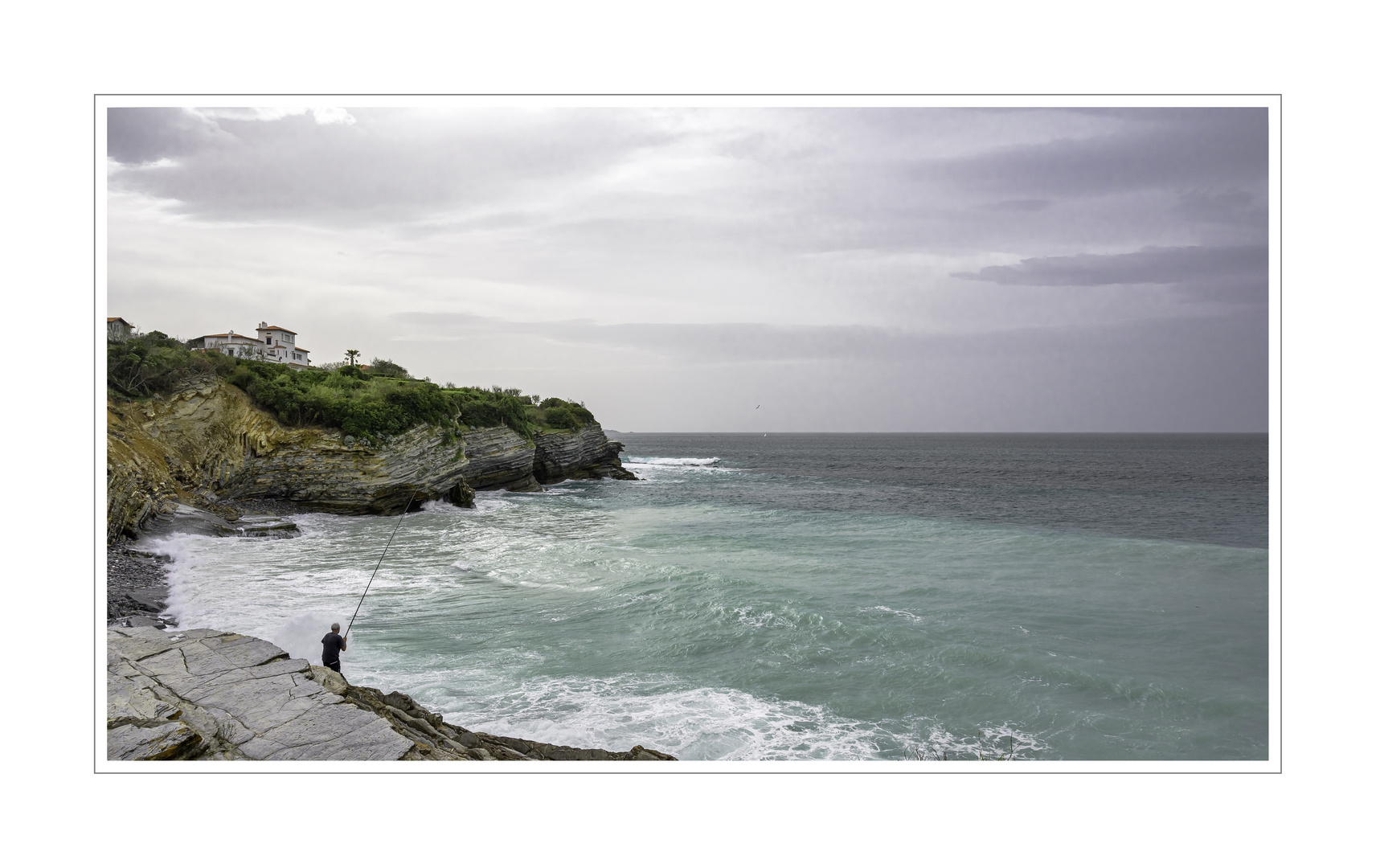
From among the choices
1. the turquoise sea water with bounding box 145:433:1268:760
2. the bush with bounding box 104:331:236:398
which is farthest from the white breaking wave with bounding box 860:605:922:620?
the bush with bounding box 104:331:236:398

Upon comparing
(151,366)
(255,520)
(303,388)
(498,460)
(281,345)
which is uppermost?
(281,345)

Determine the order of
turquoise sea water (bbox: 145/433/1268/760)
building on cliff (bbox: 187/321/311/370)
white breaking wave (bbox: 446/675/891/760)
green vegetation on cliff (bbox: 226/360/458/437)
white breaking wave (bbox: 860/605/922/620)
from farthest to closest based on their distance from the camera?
building on cliff (bbox: 187/321/311/370)
green vegetation on cliff (bbox: 226/360/458/437)
white breaking wave (bbox: 860/605/922/620)
turquoise sea water (bbox: 145/433/1268/760)
white breaking wave (bbox: 446/675/891/760)

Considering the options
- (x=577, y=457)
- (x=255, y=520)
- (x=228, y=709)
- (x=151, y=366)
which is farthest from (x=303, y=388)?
(x=228, y=709)

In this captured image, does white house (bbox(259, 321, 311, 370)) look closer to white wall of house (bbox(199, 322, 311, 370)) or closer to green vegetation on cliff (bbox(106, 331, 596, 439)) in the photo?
white wall of house (bbox(199, 322, 311, 370))

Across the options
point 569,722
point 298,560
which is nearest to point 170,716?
point 569,722

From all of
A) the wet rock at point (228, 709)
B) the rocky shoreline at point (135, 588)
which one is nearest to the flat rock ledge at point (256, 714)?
the wet rock at point (228, 709)

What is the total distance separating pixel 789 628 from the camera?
10.9 m

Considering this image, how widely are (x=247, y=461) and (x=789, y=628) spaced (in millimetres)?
22313

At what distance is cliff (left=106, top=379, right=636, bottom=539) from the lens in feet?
56.3

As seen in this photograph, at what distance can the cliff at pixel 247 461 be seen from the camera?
17.2 m

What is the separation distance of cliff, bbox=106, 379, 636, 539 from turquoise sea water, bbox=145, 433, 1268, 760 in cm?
191

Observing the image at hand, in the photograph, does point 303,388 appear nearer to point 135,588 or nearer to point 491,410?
point 491,410
